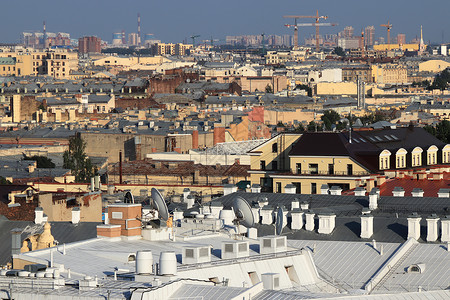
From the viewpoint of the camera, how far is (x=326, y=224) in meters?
28.8

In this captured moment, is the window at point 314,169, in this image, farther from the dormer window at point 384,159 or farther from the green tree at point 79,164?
the green tree at point 79,164

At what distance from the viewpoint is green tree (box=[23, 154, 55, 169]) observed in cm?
6372

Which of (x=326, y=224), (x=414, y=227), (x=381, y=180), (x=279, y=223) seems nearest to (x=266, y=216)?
(x=326, y=224)

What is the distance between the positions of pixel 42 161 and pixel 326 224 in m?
36.9

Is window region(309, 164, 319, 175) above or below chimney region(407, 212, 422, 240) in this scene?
above

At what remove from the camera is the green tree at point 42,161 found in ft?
209

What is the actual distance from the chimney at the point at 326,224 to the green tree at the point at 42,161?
35465 millimetres

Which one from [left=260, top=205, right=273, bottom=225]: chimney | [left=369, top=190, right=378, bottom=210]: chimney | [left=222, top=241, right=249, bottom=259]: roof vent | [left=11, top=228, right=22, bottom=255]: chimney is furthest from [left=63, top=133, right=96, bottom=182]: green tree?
[left=222, top=241, right=249, bottom=259]: roof vent

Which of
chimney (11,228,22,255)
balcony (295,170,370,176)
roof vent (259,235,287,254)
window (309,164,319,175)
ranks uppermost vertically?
window (309,164,319,175)

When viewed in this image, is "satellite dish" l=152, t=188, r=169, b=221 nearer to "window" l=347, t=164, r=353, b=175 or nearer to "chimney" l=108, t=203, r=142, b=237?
"chimney" l=108, t=203, r=142, b=237

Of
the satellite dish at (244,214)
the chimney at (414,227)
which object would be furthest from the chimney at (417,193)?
the satellite dish at (244,214)

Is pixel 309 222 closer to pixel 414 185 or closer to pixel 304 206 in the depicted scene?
pixel 304 206

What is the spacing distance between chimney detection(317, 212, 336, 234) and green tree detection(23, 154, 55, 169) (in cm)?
3547

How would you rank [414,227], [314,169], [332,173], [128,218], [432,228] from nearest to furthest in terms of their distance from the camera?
[128,218]
[432,228]
[414,227]
[332,173]
[314,169]
